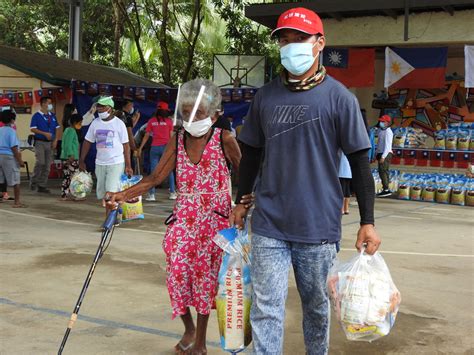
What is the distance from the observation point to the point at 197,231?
4238 mm

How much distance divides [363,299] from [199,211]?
1.37 metres

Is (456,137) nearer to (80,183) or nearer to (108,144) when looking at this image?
(80,183)

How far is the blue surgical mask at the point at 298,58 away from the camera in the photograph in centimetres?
336

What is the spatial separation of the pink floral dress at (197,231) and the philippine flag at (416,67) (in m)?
11.3

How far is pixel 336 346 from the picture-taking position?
15.4 feet

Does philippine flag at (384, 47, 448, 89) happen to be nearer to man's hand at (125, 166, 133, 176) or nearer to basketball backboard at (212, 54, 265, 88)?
basketball backboard at (212, 54, 265, 88)

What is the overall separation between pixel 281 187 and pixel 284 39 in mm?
748

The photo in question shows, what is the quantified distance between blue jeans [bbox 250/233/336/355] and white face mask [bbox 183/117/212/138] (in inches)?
38.3

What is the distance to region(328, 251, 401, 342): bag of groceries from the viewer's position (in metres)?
3.21

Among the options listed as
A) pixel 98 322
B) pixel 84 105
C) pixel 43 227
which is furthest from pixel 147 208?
pixel 98 322

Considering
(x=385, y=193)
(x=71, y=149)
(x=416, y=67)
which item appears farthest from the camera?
(x=385, y=193)

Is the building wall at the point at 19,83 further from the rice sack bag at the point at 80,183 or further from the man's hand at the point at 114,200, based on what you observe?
the man's hand at the point at 114,200

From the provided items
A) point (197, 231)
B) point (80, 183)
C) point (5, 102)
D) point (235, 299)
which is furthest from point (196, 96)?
point (5, 102)

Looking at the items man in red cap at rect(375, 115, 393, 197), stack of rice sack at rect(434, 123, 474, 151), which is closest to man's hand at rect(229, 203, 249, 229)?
man in red cap at rect(375, 115, 393, 197)
